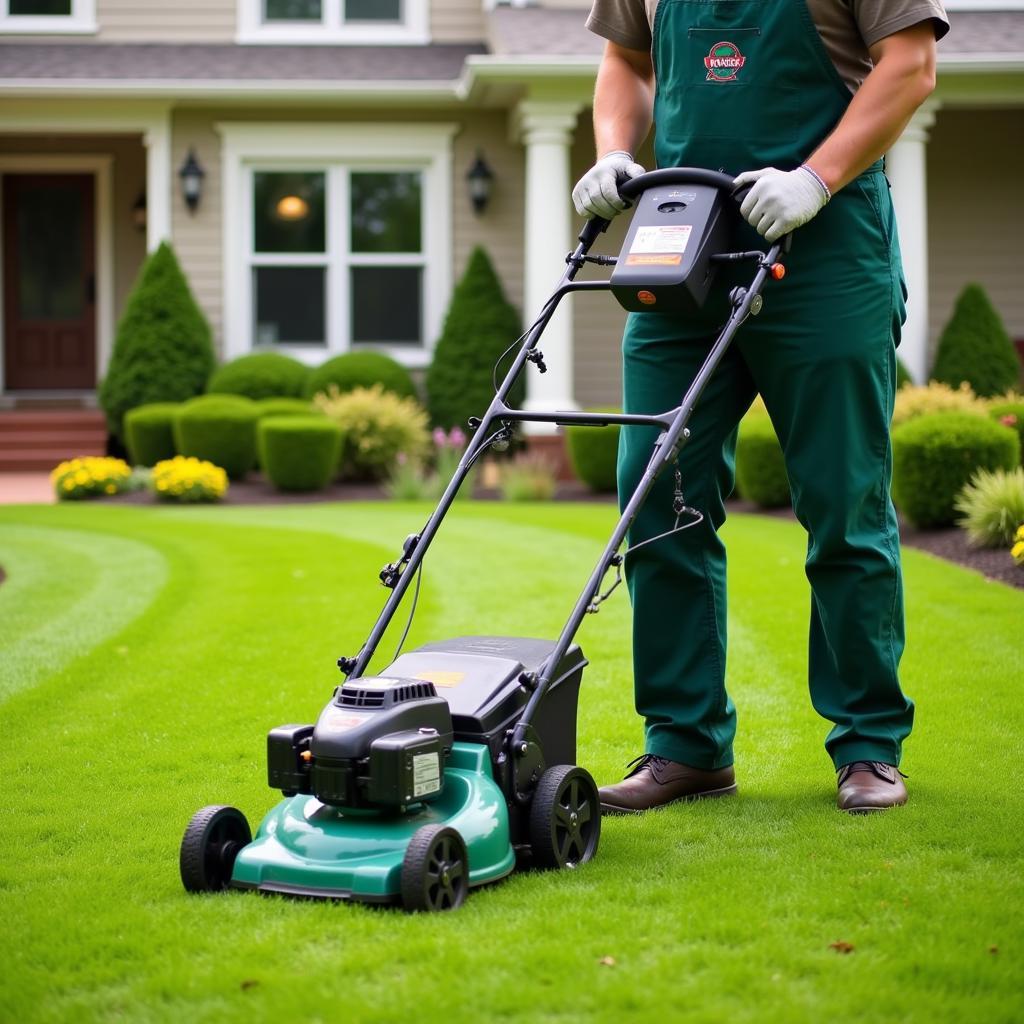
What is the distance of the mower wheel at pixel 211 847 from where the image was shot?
2805 mm

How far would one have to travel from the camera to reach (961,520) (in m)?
8.02

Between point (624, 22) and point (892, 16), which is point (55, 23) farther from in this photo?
point (892, 16)

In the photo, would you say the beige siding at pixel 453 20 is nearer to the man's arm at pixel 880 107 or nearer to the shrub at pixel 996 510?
the shrub at pixel 996 510

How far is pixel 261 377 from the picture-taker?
13688mm

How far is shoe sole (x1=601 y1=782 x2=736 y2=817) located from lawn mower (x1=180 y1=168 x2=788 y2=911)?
27 cm

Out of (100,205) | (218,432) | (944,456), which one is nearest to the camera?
(944,456)

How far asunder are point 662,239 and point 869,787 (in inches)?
50.9

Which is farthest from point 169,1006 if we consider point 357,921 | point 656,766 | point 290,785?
point 656,766

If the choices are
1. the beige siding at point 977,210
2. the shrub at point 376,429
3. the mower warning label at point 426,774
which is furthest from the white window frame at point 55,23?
the mower warning label at point 426,774

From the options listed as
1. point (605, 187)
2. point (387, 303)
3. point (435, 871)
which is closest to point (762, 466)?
point (387, 303)

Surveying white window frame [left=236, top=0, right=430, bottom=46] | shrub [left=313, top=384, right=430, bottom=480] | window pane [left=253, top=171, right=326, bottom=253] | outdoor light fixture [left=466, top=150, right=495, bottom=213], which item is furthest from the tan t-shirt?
white window frame [left=236, top=0, right=430, bottom=46]

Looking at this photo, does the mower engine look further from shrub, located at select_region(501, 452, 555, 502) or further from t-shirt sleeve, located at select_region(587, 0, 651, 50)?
shrub, located at select_region(501, 452, 555, 502)

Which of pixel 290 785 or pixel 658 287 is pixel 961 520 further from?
pixel 290 785

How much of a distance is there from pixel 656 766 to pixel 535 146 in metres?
10.3
